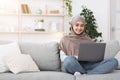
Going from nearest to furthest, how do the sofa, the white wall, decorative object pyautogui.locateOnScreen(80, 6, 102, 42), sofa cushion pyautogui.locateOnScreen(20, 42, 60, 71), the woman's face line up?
the sofa, sofa cushion pyautogui.locateOnScreen(20, 42, 60, 71), the woman's face, decorative object pyautogui.locateOnScreen(80, 6, 102, 42), the white wall

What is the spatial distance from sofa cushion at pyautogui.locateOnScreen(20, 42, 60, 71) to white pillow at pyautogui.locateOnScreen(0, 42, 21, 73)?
0.37 ft

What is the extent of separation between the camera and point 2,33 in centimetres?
580

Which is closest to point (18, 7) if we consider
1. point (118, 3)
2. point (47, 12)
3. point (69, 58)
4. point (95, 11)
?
point (47, 12)

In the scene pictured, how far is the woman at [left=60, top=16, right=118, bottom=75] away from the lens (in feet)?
10.0

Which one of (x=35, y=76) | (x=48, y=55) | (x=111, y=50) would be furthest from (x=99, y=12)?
(x=35, y=76)

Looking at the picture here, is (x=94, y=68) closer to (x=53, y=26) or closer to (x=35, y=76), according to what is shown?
(x=35, y=76)

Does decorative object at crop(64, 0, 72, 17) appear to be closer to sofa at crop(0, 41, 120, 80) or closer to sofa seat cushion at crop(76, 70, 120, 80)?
sofa at crop(0, 41, 120, 80)

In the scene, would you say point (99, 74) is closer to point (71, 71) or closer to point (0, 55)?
point (71, 71)

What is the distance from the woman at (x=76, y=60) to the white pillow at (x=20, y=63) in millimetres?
402

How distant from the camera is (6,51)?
324 centimetres

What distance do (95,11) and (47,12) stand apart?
3.61ft

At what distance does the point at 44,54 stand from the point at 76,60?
491mm

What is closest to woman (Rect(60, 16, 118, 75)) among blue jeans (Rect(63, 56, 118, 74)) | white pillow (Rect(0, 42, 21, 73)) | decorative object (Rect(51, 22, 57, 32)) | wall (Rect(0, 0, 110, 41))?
blue jeans (Rect(63, 56, 118, 74))

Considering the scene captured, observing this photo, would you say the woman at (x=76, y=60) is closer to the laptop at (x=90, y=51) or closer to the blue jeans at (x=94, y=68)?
the blue jeans at (x=94, y=68)
